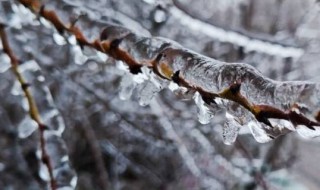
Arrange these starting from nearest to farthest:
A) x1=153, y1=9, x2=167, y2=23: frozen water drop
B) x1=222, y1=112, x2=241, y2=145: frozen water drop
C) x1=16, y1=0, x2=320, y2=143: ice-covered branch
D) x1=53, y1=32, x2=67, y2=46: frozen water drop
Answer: x1=16, y1=0, x2=320, y2=143: ice-covered branch, x1=222, y1=112, x2=241, y2=145: frozen water drop, x1=53, y1=32, x2=67, y2=46: frozen water drop, x1=153, y1=9, x2=167, y2=23: frozen water drop

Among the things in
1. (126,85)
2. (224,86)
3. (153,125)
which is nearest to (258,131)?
(224,86)

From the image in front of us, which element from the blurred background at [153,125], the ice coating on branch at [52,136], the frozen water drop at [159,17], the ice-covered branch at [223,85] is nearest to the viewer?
the ice-covered branch at [223,85]

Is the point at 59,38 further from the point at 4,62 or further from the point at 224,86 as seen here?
the point at 224,86

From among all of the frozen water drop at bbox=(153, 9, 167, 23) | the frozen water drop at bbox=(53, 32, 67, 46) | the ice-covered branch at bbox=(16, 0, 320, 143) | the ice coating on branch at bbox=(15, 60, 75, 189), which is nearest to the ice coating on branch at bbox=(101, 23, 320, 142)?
the ice-covered branch at bbox=(16, 0, 320, 143)

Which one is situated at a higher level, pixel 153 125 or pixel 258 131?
pixel 258 131

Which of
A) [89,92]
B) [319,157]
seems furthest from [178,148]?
[319,157]

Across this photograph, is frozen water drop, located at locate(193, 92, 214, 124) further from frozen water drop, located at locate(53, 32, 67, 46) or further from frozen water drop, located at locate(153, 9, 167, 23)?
frozen water drop, located at locate(153, 9, 167, 23)

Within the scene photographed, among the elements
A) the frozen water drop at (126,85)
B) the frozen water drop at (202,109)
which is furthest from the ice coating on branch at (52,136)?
the frozen water drop at (202,109)

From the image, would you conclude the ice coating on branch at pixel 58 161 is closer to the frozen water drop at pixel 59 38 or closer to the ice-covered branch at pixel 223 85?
the frozen water drop at pixel 59 38

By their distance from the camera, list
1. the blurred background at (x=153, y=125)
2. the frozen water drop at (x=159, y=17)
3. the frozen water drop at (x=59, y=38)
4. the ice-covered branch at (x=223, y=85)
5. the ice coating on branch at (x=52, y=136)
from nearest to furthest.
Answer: the ice-covered branch at (x=223, y=85)
the frozen water drop at (x=59, y=38)
the ice coating on branch at (x=52, y=136)
the frozen water drop at (x=159, y=17)
the blurred background at (x=153, y=125)
